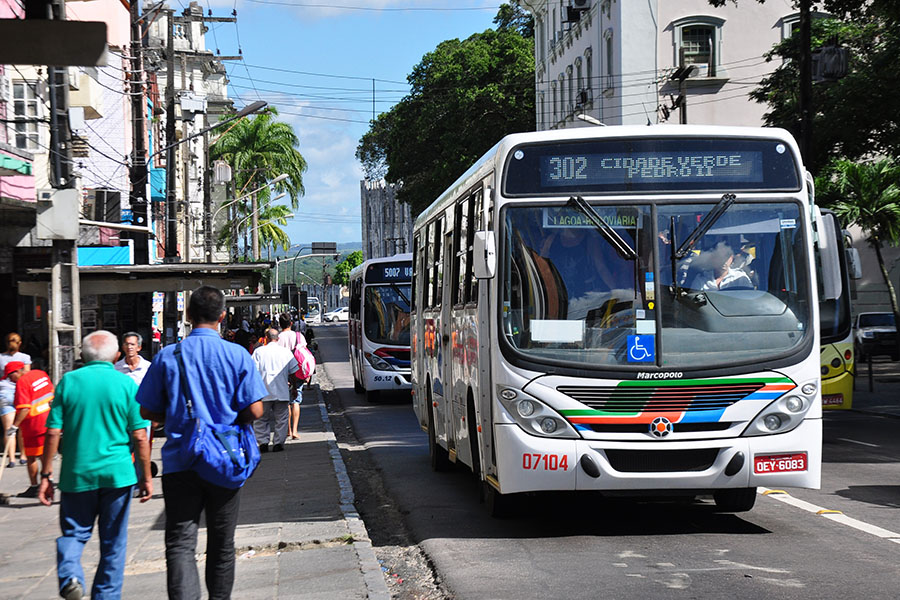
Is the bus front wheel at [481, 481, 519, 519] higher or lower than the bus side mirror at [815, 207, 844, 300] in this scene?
lower

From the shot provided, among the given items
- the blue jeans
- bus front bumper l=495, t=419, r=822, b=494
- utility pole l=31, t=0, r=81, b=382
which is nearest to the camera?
the blue jeans

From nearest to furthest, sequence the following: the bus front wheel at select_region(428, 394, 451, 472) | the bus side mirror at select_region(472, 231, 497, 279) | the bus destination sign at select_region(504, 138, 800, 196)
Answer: the bus side mirror at select_region(472, 231, 497, 279) < the bus destination sign at select_region(504, 138, 800, 196) < the bus front wheel at select_region(428, 394, 451, 472)

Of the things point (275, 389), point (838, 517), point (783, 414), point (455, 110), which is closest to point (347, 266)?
point (455, 110)

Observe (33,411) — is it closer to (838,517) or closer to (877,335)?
(838,517)

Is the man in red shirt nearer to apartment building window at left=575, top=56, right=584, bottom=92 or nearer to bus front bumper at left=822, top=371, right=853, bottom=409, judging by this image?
bus front bumper at left=822, top=371, right=853, bottom=409

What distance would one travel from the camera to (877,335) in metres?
41.9

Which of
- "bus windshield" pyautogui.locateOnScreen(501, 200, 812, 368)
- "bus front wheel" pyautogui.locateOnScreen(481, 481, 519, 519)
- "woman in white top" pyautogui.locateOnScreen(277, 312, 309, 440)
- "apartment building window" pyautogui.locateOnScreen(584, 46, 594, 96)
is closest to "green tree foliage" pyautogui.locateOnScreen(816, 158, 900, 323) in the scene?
"apartment building window" pyautogui.locateOnScreen(584, 46, 594, 96)

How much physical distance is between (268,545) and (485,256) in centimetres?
268

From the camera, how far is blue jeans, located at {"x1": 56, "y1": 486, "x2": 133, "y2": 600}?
7.05 m

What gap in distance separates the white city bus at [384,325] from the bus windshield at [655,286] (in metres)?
18.5

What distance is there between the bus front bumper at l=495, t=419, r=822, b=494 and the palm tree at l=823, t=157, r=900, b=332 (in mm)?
26879

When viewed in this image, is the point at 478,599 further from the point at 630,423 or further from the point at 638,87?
the point at 638,87

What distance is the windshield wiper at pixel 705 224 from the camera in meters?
9.86

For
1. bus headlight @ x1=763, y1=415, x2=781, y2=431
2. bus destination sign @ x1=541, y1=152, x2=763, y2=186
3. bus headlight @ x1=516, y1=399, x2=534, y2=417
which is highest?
bus destination sign @ x1=541, y1=152, x2=763, y2=186
